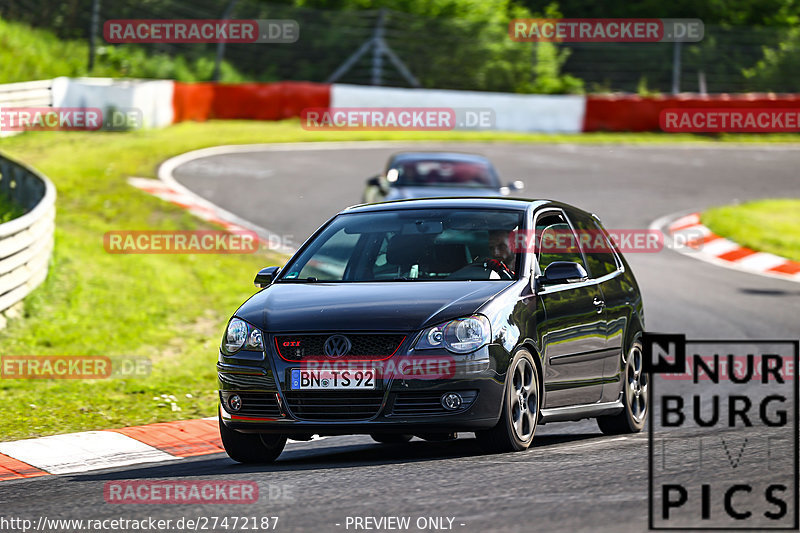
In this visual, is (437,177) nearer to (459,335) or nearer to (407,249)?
(407,249)

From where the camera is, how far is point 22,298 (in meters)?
13.4

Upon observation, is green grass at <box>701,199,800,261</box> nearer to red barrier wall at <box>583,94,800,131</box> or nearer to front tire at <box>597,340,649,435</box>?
front tire at <box>597,340,649,435</box>

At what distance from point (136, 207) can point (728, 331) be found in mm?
9786

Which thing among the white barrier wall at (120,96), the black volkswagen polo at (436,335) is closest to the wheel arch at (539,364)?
the black volkswagen polo at (436,335)

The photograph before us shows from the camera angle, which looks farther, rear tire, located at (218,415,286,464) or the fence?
the fence

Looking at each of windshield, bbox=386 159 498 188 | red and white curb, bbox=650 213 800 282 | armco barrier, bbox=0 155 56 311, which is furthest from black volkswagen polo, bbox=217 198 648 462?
red and white curb, bbox=650 213 800 282

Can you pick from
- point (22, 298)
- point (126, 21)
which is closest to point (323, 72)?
point (126, 21)

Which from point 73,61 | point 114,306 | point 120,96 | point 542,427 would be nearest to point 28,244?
point 114,306

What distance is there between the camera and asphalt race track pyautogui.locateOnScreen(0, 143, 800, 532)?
5992 mm

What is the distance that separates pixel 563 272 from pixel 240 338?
6.38ft

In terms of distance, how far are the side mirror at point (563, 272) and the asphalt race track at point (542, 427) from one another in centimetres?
101

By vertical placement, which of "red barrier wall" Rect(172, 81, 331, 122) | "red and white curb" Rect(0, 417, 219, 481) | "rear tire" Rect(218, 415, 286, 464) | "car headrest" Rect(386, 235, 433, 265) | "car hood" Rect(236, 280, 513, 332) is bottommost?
"red barrier wall" Rect(172, 81, 331, 122)

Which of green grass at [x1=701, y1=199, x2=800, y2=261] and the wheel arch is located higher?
the wheel arch

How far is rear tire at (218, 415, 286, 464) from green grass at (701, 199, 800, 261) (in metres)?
13.3
